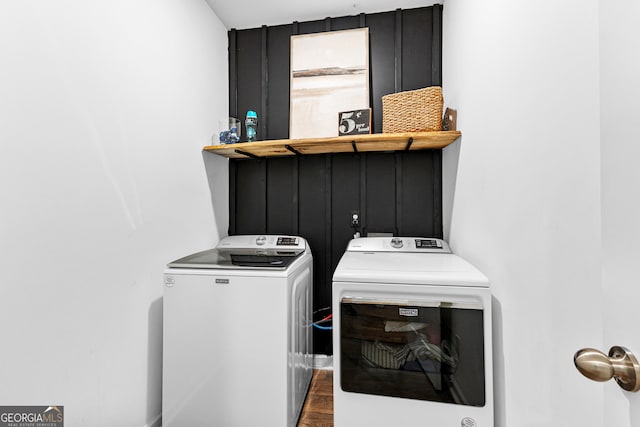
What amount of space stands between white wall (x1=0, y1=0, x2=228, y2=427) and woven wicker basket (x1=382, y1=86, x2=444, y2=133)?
4.53ft

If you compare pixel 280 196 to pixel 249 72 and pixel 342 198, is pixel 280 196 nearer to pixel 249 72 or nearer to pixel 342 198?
pixel 342 198

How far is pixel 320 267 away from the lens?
2312 millimetres

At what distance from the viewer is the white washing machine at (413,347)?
124 cm

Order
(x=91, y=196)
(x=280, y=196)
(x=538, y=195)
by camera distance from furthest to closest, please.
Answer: (x=280, y=196) < (x=91, y=196) < (x=538, y=195)

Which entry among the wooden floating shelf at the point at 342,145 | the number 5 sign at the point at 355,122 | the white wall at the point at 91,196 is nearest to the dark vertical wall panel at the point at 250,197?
the wooden floating shelf at the point at 342,145

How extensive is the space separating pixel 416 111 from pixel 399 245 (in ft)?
2.93

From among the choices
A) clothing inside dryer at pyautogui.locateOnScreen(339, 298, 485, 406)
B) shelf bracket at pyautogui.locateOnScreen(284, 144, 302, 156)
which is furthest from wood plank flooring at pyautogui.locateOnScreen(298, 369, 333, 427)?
shelf bracket at pyautogui.locateOnScreen(284, 144, 302, 156)

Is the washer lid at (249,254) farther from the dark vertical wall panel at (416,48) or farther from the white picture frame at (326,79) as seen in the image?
the dark vertical wall panel at (416,48)

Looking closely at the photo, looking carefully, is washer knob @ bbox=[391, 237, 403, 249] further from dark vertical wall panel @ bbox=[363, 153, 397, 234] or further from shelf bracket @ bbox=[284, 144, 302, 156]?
shelf bracket @ bbox=[284, 144, 302, 156]

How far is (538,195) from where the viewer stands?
34.4 inches

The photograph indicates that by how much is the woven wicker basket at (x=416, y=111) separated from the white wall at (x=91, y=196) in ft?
4.53

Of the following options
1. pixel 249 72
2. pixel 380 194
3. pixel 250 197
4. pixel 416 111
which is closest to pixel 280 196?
pixel 250 197

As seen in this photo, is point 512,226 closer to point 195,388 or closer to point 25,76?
point 195,388

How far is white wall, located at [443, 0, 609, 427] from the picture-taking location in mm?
658
